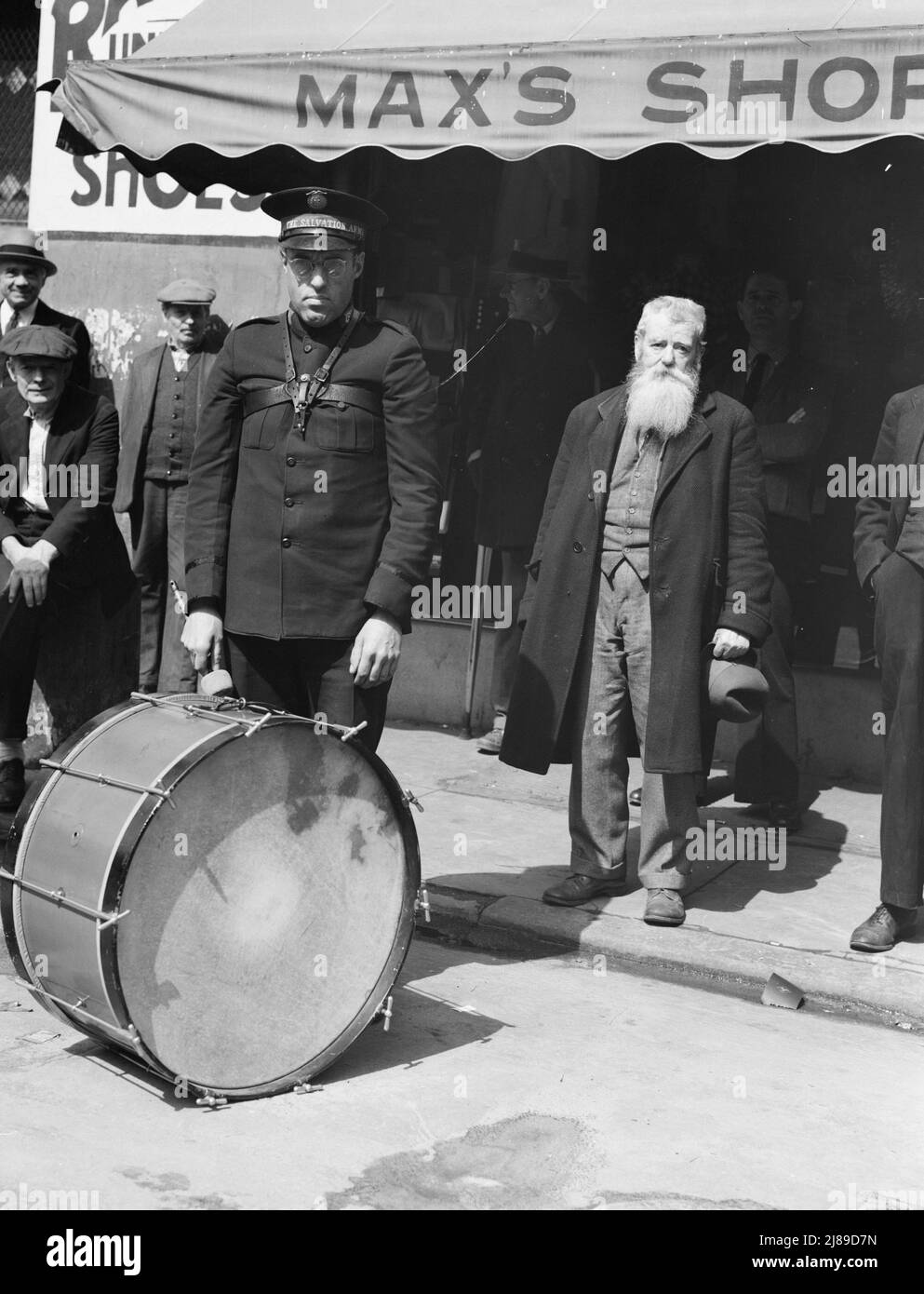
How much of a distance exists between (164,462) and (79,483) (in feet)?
1.66

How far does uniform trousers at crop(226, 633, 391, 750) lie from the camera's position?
466cm

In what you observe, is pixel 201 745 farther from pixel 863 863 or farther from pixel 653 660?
pixel 863 863

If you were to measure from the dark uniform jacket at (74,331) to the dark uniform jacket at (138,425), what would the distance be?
48 cm

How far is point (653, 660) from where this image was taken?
5.43m

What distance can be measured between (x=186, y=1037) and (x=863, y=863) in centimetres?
337

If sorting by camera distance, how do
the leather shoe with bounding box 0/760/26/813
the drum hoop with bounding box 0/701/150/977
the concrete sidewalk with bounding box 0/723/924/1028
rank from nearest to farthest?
1. the drum hoop with bounding box 0/701/150/977
2. the concrete sidewalk with bounding box 0/723/924/1028
3. the leather shoe with bounding box 0/760/26/813

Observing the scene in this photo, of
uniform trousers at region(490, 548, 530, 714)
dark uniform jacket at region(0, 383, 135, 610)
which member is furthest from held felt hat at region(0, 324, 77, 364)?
uniform trousers at region(490, 548, 530, 714)

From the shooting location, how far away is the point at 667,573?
17.7 feet

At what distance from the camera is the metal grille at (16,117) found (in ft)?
31.1

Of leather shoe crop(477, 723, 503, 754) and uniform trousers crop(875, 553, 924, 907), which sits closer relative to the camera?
uniform trousers crop(875, 553, 924, 907)

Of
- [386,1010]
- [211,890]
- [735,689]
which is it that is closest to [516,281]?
[735,689]

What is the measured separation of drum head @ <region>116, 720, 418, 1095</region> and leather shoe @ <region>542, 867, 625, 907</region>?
4.86 ft
